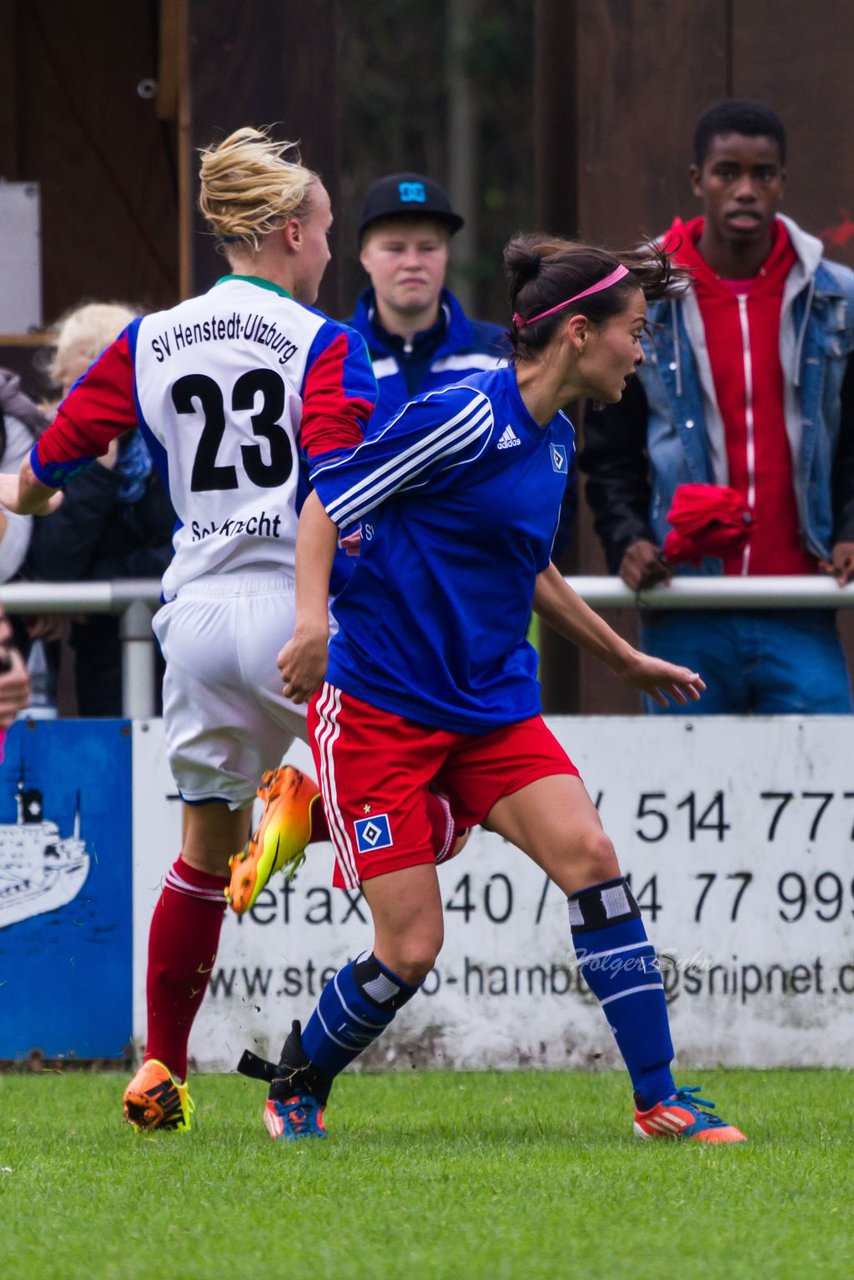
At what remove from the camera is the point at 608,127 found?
8.83 m

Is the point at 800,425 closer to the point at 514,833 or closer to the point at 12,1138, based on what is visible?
the point at 514,833

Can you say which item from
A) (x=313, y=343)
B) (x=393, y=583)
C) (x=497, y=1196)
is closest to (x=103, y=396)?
(x=313, y=343)

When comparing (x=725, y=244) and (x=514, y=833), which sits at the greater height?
(x=725, y=244)

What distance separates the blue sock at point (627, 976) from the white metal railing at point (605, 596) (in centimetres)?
174

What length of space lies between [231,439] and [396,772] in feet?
2.81

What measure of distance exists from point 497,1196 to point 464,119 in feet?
75.6

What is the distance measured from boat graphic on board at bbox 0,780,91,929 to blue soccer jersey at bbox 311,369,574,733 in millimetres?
1843

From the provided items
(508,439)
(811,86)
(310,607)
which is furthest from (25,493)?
(811,86)

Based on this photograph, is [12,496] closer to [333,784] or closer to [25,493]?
[25,493]

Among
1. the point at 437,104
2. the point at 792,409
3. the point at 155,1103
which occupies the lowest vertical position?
the point at 155,1103

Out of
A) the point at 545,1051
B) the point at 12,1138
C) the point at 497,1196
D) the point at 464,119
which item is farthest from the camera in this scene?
the point at 464,119

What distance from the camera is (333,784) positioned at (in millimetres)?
4758

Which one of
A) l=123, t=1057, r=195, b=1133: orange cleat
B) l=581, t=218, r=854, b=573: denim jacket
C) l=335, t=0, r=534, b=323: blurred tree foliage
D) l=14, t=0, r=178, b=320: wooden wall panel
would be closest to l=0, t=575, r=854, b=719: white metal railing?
l=581, t=218, r=854, b=573: denim jacket

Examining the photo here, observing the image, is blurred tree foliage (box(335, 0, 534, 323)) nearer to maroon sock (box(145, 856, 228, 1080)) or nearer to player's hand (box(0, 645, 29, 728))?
maroon sock (box(145, 856, 228, 1080))
